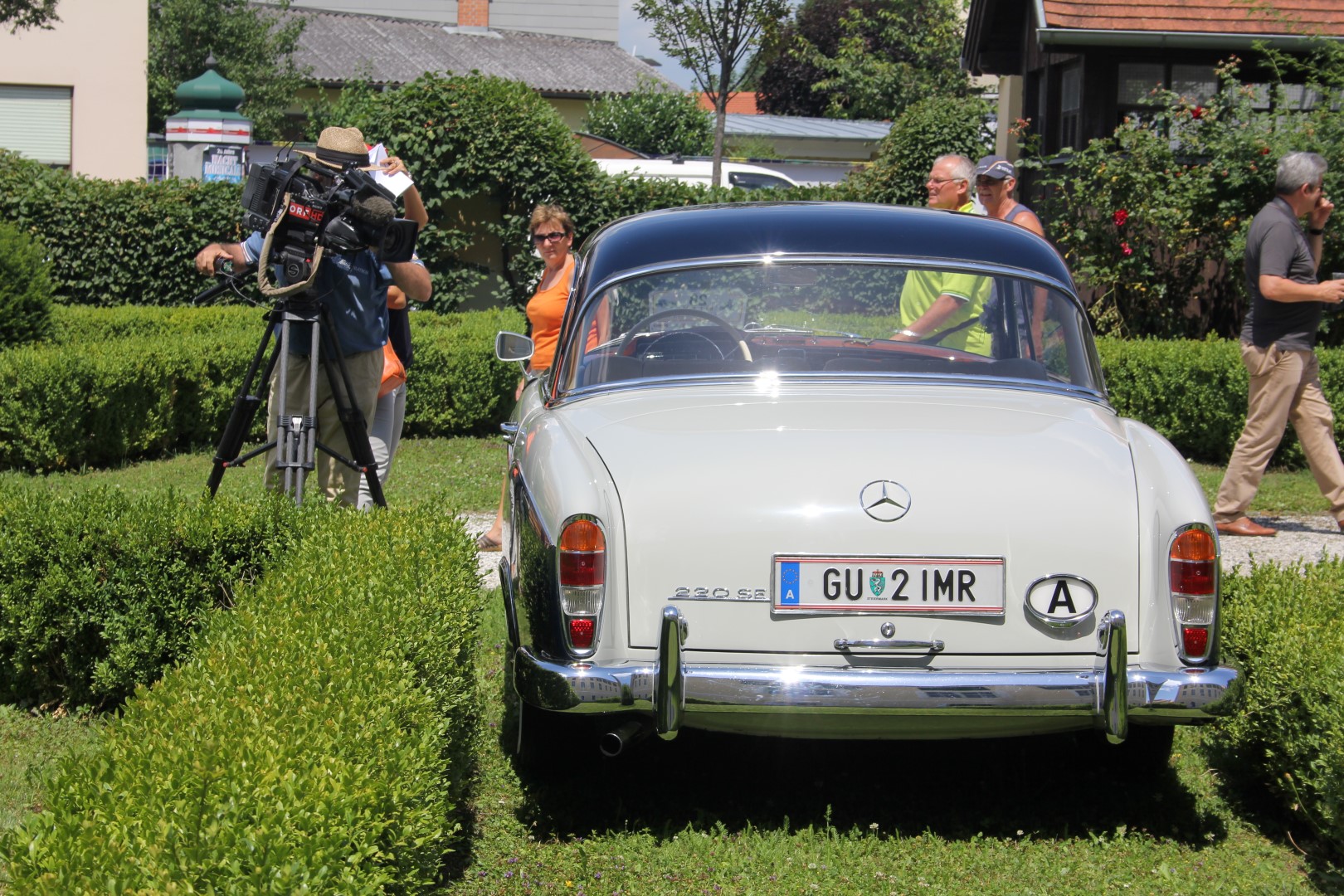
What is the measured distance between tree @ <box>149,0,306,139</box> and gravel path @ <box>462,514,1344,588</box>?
110 ft

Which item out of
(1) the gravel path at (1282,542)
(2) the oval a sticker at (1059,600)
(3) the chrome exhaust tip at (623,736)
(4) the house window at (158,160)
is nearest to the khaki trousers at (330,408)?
(1) the gravel path at (1282,542)

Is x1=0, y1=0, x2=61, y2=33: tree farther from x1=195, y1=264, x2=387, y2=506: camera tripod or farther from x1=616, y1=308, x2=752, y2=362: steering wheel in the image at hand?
x1=616, y1=308, x2=752, y2=362: steering wheel

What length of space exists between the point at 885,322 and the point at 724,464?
1.41 meters

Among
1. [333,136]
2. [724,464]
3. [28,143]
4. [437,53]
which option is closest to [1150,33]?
[333,136]

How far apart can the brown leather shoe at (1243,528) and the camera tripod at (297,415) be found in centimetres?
527

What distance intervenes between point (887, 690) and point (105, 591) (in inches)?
114

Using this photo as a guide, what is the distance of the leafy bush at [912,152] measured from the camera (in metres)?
A: 23.5

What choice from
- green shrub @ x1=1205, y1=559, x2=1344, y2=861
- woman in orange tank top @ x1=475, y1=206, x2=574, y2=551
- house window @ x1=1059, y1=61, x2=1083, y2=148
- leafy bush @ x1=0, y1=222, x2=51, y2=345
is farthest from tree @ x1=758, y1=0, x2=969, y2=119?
green shrub @ x1=1205, y1=559, x2=1344, y2=861

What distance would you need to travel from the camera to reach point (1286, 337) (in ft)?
27.7

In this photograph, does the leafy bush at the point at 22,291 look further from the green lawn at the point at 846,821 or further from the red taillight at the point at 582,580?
the red taillight at the point at 582,580

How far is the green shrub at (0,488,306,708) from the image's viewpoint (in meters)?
5.14

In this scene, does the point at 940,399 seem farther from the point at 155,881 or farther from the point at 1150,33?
the point at 1150,33

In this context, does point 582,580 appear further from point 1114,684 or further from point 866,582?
point 1114,684

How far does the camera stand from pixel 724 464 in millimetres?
4074
